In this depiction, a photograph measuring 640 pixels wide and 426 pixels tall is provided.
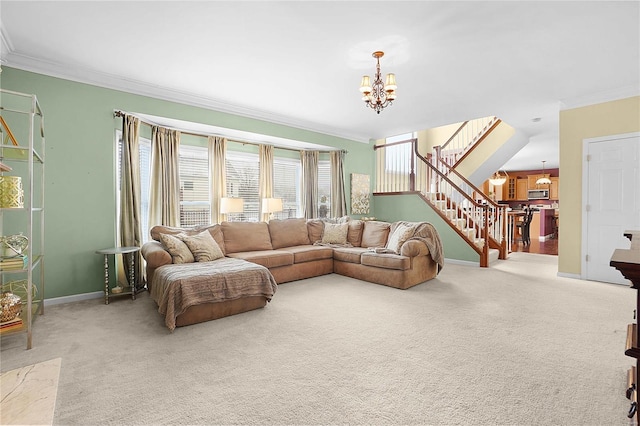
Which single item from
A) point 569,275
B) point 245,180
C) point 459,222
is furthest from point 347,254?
point 569,275

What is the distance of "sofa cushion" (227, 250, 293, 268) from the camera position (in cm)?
418

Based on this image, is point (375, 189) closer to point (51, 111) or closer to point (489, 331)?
point (489, 331)

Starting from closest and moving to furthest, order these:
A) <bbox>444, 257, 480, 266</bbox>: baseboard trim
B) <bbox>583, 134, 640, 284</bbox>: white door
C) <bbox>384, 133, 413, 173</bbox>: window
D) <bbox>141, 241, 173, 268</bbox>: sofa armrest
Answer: <bbox>141, 241, 173, 268</bbox>: sofa armrest, <bbox>583, 134, 640, 284</bbox>: white door, <bbox>444, 257, 480, 266</bbox>: baseboard trim, <bbox>384, 133, 413, 173</bbox>: window

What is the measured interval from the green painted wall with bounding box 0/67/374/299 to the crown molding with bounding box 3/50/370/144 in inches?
2.8

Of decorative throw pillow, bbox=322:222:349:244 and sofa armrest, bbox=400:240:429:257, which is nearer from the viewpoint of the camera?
sofa armrest, bbox=400:240:429:257

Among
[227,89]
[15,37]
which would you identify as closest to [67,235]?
[15,37]

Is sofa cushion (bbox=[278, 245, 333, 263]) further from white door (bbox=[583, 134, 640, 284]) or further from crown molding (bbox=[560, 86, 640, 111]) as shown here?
crown molding (bbox=[560, 86, 640, 111])

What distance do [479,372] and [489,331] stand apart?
796 mm

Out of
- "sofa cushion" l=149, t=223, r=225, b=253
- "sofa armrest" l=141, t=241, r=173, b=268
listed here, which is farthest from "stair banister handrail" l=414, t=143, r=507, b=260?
"sofa armrest" l=141, t=241, r=173, b=268

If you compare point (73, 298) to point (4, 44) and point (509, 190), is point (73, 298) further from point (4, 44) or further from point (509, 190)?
point (509, 190)

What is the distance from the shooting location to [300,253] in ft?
15.2

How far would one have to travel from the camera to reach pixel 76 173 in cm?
368

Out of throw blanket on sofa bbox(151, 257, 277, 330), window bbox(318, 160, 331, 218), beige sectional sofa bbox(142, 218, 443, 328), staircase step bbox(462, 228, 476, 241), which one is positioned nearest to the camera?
throw blanket on sofa bbox(151, 257, 277, 330)

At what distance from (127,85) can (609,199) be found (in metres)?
6.74
